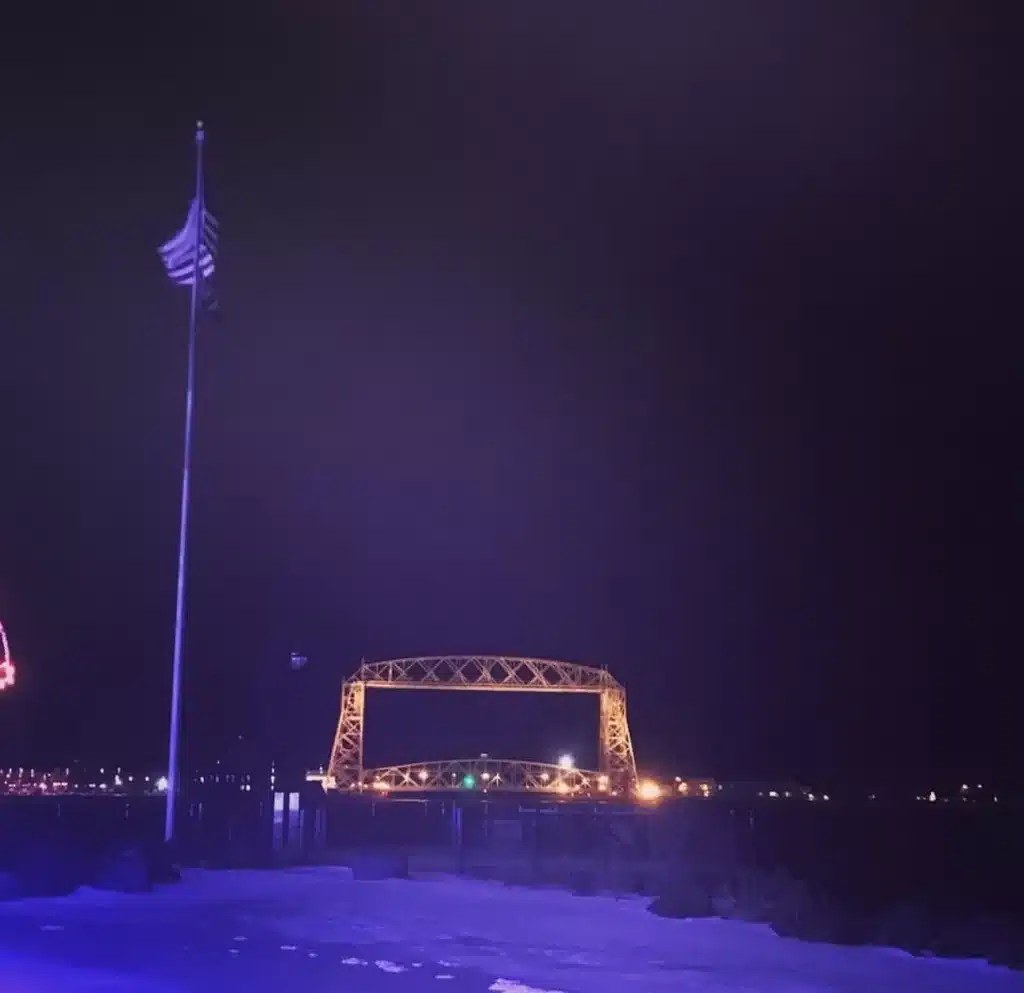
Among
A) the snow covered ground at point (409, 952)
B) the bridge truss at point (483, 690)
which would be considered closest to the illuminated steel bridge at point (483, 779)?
the bridge truss at point (483, 690)

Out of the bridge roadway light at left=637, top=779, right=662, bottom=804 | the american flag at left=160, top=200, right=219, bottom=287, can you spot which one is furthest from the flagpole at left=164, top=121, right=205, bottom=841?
the bridge roadway light at left=637, top=779, right=662, bottom=804

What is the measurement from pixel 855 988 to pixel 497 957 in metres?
3.73

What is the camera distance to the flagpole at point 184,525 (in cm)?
2319

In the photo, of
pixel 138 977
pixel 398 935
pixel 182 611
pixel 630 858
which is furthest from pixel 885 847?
pixel 138 977

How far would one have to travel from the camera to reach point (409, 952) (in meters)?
14.6

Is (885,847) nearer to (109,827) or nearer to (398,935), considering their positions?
(109,827)

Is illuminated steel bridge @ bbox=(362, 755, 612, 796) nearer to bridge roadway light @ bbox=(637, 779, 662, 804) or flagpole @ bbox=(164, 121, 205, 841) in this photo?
bridge roadway light @ bbox=(637, 779, 662, 804)

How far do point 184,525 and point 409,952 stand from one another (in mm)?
11777

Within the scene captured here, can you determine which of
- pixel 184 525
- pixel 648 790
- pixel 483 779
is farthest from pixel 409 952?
pixel 483 779

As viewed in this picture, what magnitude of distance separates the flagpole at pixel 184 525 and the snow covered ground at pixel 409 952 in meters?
3.64

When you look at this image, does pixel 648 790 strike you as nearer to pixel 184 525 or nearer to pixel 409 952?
pixel 184 525

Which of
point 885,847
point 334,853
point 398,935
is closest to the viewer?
point 398,935

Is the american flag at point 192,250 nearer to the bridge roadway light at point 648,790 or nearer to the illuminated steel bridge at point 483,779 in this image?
the bridge roadway light at point 648,790

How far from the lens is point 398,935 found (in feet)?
52.3
